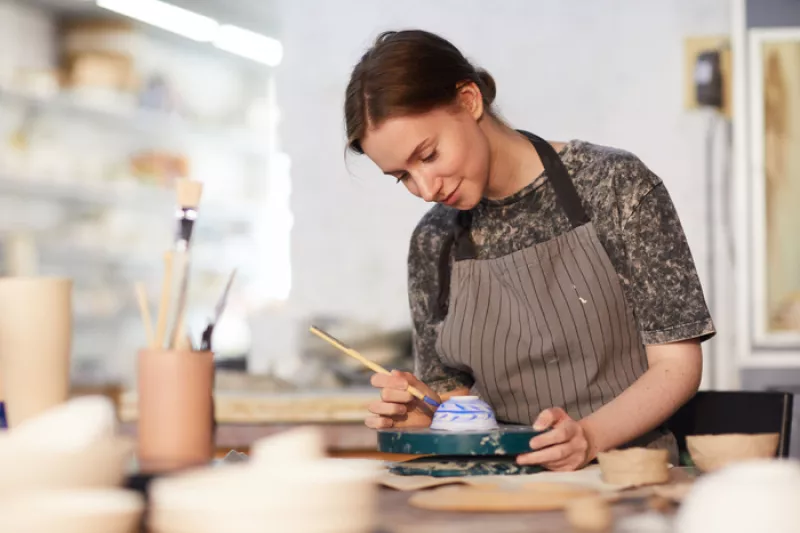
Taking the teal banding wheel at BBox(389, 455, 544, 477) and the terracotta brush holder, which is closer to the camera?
the terracotta brush holder

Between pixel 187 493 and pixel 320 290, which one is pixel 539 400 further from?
pixel 320 290

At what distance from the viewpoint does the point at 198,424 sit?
1.05 meters

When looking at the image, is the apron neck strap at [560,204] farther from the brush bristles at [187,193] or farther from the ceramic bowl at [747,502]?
the ceramic bowl at [747,502]

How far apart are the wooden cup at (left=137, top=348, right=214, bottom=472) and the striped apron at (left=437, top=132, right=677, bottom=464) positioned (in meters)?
0.94

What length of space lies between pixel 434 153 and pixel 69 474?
3.55 feet

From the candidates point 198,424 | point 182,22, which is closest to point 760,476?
point 198,424

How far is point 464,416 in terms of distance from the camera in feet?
4.57

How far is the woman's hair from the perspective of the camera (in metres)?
1.74

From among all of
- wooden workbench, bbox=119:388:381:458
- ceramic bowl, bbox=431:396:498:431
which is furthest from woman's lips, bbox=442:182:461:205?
wooden workbench, bbox=119:388:381:458

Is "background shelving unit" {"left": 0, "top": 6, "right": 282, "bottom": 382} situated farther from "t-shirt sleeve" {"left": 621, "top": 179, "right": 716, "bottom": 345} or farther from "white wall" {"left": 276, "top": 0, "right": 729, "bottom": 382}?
"t-shirt sleeve" {"left": 621, "top": 179, "right": 716, "bottom": 345}

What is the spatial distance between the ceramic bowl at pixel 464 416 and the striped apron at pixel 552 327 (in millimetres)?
467

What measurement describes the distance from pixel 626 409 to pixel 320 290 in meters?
2.76

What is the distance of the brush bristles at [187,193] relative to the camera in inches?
42.4

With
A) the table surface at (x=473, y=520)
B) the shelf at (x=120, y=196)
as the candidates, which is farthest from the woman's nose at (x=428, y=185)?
the shelf at (x=120, y=196)
